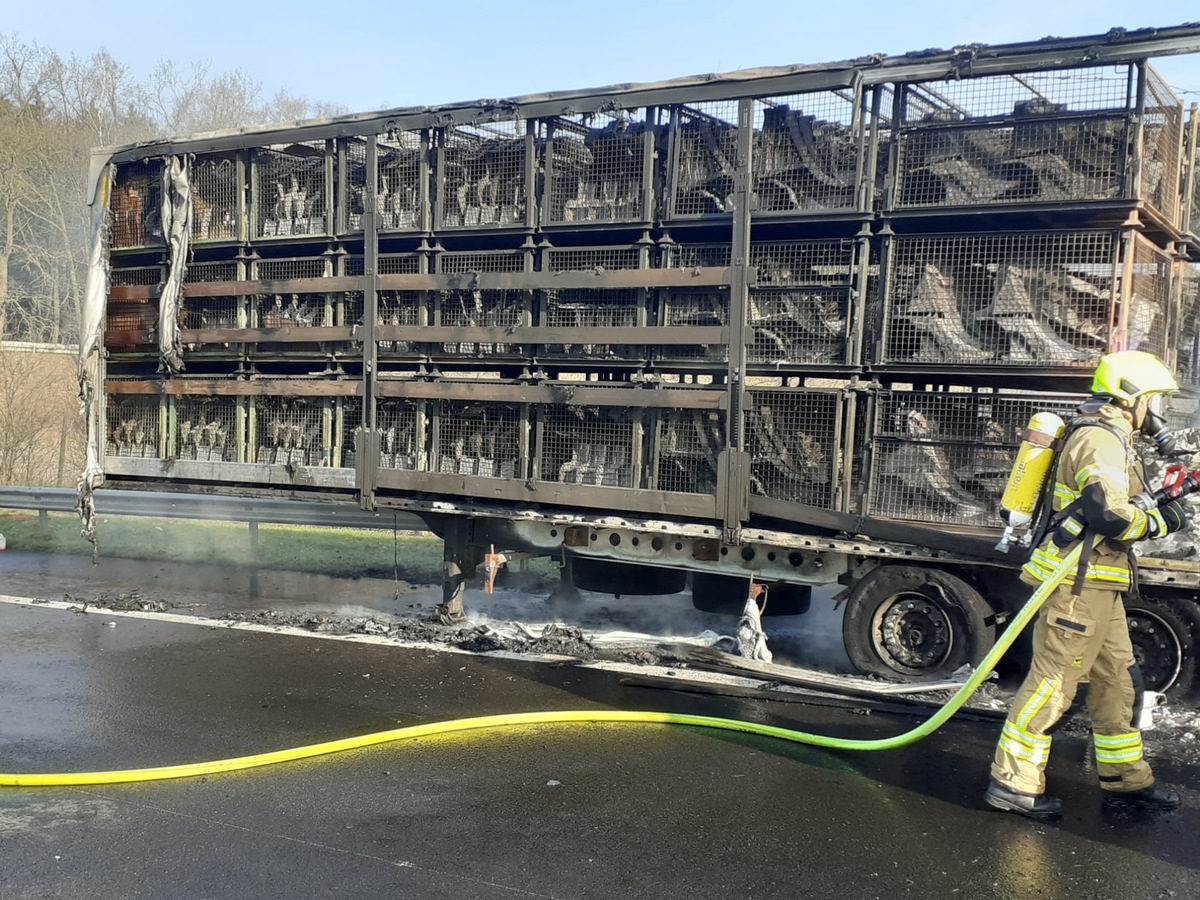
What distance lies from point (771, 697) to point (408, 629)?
320 centimetres

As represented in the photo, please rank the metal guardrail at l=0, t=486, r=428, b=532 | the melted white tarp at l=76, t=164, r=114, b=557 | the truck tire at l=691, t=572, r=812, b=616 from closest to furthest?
1. the truck tire at l=691, t=572, r=812, b=616
2. the melted white tarp at l=76, t=164, r=114, b=557
3. the metal guardrail at l=0, t=486, r=428, b=532

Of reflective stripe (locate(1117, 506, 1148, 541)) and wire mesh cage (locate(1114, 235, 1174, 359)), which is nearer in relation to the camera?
reflective stripe (locate(1117, 506, 1148, 541))

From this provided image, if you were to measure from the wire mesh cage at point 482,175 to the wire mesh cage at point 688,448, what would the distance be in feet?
7.03

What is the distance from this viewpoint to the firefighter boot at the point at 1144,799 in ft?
15.7

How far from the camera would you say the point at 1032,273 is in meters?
6.59

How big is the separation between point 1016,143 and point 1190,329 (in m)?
3.00

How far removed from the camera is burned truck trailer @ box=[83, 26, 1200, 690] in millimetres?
6590

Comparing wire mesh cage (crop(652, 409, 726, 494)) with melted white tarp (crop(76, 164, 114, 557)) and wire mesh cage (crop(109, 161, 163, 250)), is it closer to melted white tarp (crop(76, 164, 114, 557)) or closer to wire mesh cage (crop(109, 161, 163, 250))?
wire mesh cage (crop(109, 161, 163, 250))

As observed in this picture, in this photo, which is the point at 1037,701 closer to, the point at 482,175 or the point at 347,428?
the point at 482,175

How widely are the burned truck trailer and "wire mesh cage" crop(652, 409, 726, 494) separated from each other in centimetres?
2

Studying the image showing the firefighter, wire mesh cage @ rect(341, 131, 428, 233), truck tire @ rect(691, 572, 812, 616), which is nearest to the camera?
the firefighter

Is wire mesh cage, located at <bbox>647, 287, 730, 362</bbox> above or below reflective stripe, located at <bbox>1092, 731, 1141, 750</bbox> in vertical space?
above

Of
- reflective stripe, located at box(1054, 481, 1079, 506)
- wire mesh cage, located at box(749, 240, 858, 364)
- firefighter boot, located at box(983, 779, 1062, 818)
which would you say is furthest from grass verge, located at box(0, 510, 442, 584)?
reflective stripe, located at box(1054, 481, 1079, 506)

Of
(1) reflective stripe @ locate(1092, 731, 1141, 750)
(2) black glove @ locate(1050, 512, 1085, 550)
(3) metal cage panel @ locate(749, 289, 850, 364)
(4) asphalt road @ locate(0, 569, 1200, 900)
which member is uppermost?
(3) metal cage panel @ locate(749, 289, 850, 364)
